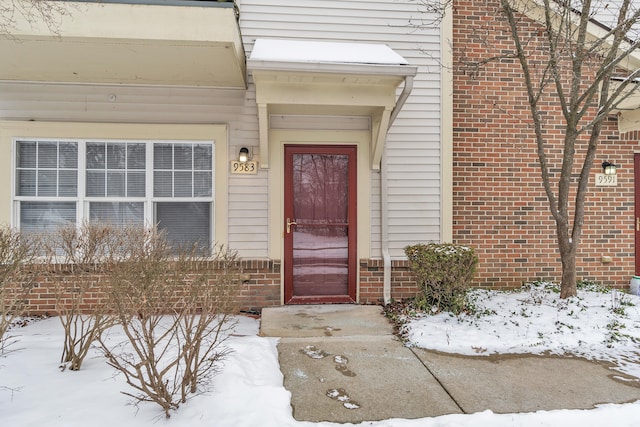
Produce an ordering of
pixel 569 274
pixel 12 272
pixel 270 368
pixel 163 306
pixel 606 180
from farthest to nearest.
A: pixel 606 180, pixel 569 274, pixel 270 368, pixel 12 272, pixel 163 306

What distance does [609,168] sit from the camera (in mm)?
5570

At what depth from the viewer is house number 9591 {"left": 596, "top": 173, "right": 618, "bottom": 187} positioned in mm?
5648

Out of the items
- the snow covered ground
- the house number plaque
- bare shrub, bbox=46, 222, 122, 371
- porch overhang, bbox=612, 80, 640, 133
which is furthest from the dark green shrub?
bare shrub, bbox=46, 222, 122, 371

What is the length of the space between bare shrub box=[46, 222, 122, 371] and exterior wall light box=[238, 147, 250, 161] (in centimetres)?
184

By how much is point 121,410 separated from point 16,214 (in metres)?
3.76

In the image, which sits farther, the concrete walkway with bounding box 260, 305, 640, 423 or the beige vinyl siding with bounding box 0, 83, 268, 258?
the beige vinyl siding with bounding box 0, 83, 268, 258

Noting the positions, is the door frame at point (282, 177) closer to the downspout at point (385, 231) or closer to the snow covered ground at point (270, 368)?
the downspout at point (385, 231)

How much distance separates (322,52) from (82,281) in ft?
11.5

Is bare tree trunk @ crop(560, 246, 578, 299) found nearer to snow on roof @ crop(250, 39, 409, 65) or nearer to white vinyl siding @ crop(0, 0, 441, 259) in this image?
white vinyl siding @ crop(0, 0, 441, 259)

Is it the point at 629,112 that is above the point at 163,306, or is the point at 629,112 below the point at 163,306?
above

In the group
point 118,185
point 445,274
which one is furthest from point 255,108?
point 445,274

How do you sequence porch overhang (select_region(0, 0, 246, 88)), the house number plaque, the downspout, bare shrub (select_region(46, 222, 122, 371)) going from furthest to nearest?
the downspout < the house number plaque < porch overhang (select_region(0, 0, 246, 88)) < bare shrub (select_region(46, 222, 122, 371))

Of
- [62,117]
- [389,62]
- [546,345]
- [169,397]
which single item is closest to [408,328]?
[546,345]

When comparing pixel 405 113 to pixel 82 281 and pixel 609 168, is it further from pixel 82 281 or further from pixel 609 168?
pixel 82 281
